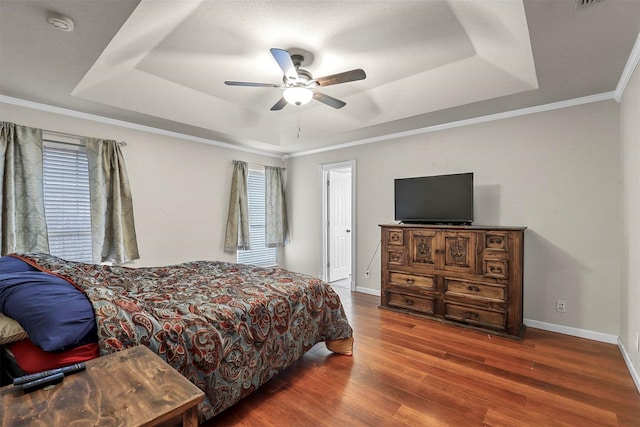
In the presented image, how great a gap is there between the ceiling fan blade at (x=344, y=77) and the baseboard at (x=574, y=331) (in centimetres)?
323

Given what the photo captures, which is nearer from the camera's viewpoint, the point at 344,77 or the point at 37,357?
the point at 37,357

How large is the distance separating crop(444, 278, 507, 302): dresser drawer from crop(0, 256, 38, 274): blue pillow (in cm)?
367

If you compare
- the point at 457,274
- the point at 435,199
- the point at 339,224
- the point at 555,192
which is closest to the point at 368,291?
the point at 339,224

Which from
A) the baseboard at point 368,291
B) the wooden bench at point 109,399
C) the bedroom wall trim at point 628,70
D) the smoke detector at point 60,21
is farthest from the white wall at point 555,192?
the smoke detector at point 60,21

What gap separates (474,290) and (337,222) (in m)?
2.77

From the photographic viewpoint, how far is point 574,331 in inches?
120

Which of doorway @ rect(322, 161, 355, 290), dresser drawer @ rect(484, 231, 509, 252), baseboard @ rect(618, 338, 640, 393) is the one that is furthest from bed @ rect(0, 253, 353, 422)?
doorway @ rect(322, 161, 355, 290)

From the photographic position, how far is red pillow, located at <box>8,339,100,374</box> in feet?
4.09

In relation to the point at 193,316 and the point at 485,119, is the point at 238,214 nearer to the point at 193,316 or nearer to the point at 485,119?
the point at 193,316

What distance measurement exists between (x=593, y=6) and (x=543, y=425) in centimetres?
245

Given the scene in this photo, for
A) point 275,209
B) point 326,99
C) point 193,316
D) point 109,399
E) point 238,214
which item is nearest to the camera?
point 109,399

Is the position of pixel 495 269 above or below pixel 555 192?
below

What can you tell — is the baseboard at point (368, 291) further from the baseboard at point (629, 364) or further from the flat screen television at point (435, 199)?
the baseboard at point (629, 364)

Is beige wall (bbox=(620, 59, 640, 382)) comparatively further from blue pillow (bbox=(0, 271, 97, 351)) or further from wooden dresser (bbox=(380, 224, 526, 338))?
blue pillow (bbox=(0, 271, 97, 351))
